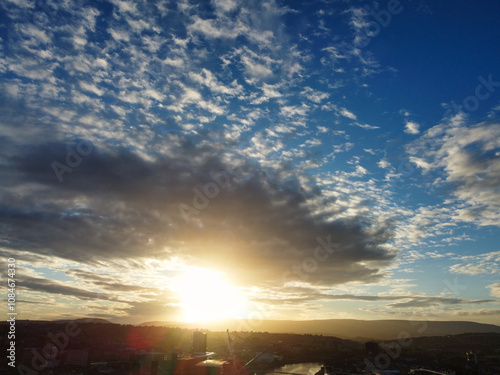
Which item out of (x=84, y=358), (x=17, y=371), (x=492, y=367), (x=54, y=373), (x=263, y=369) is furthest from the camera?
(x=263, y=369)

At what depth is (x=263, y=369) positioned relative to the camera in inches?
4619

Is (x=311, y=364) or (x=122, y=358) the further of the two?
(x=311, y=364)

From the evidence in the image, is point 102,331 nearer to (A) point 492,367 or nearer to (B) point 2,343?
(B) point 2,343

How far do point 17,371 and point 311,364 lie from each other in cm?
11374

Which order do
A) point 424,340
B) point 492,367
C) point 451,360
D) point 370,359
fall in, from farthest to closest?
point 424,340, point 370,359, point 451,360, point 492,367

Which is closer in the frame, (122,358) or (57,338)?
(122,358)

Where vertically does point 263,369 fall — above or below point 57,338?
below

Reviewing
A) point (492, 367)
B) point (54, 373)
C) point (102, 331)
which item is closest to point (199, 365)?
point (54, 373)

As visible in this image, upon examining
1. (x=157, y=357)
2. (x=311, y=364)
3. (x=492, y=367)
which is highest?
(x=157, y=357)

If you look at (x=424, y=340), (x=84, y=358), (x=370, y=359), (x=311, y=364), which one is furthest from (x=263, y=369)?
(x=424, y=340)

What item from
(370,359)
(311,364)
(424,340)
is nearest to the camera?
(370,359)

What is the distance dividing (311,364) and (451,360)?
56.8 meters

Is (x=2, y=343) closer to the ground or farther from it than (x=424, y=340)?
farther from it

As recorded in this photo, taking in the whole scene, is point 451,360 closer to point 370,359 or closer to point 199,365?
point 370,359
